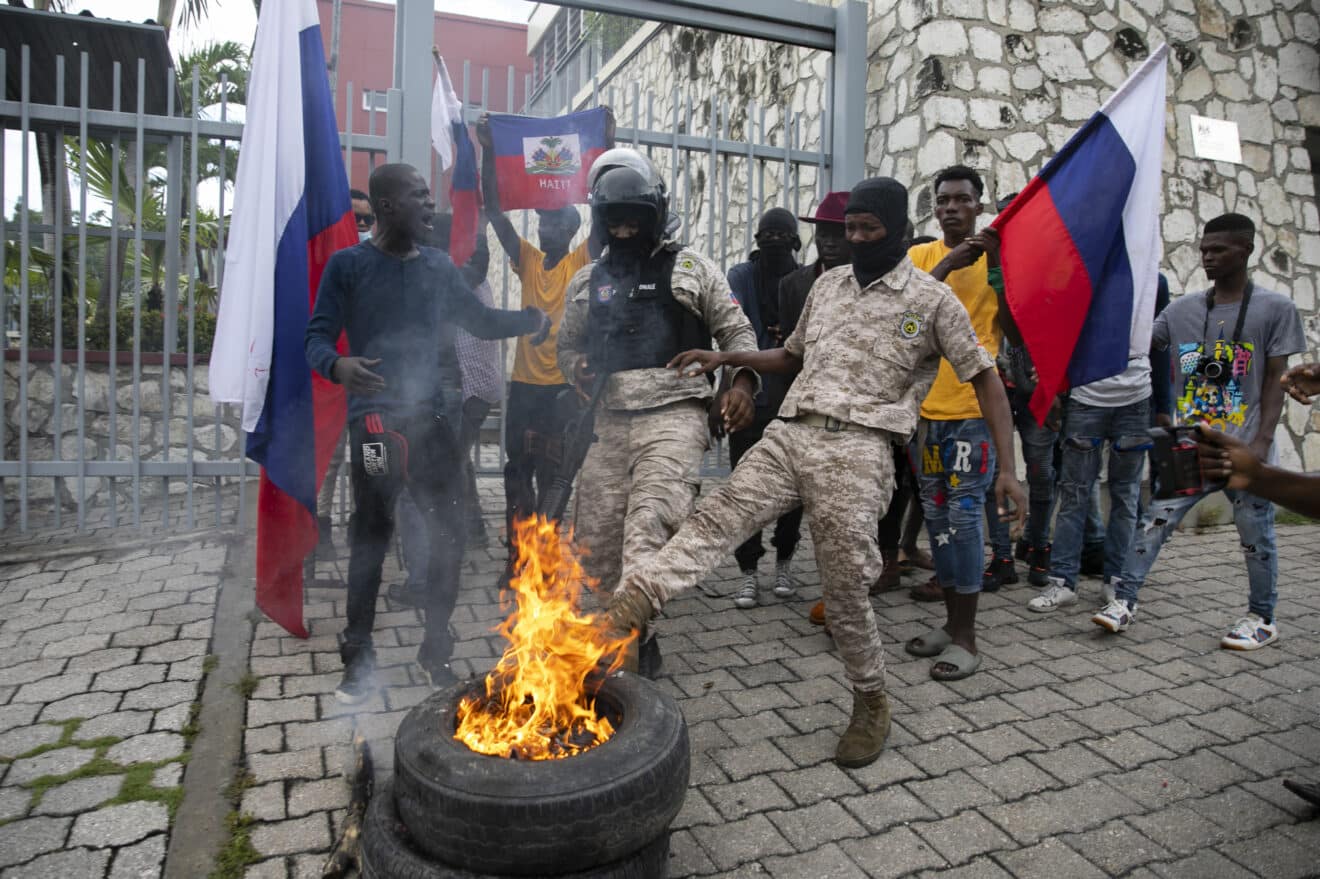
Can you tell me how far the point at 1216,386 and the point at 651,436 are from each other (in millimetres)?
3272

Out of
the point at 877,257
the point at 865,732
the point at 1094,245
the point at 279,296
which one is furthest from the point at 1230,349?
the point at 279,296

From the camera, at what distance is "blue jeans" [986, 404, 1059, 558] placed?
18.9ft

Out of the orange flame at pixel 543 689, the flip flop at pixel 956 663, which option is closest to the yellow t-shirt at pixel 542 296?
Answer: the orange flame at pixel 543 689

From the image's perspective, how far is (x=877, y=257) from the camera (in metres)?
3.69

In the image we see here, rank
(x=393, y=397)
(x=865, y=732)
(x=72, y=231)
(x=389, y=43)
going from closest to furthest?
(x=865, y=732) → (x=393, y=397) → (x=72, y=231) → (x=389, y=43)

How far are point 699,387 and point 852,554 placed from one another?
110 cm

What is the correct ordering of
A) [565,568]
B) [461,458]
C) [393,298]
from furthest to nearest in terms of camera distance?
[461,458]
[393,298]
[565,568]

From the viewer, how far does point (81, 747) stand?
336 cm

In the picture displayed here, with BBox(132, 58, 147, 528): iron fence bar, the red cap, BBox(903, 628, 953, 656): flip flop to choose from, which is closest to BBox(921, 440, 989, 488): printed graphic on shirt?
BBox(903, 628, 953, 656): flip flop

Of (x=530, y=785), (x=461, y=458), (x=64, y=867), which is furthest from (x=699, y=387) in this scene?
(x=64, y=867)

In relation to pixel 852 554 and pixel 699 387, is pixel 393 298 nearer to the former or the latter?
pixel 699 387

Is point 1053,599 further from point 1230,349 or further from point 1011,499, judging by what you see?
point 1011,499

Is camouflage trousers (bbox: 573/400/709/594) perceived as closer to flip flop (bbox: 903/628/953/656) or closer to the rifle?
the rifle

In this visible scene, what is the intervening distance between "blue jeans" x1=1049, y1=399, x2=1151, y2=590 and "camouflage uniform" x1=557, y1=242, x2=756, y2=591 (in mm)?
2449
